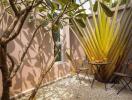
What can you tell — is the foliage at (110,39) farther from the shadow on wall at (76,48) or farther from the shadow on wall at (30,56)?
the shadow on wall at (76,48)

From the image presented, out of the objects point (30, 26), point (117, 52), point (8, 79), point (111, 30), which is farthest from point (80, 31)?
point (8, 79)

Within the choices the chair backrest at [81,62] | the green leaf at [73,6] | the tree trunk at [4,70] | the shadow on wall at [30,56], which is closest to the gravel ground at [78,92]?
the shadow on wall at [30,56]

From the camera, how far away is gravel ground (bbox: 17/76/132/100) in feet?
12.6

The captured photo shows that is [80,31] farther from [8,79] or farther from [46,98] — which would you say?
[8,79]

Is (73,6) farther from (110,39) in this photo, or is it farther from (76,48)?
(76,48)

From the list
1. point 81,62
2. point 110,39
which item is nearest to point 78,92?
point 110,39

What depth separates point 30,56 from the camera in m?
4.30

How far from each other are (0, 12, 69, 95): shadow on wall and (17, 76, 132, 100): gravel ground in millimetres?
332

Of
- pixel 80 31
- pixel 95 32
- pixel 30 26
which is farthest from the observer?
pixel 80 31

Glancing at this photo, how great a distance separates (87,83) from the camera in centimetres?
501

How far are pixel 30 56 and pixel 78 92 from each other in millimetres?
1589

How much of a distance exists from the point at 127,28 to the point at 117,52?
2.41ft

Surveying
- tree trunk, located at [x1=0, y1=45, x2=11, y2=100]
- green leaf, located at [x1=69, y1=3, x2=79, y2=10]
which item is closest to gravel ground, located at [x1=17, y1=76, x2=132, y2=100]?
tree trunk, located at [x1=0, y1=45, x2=11, y2=100]

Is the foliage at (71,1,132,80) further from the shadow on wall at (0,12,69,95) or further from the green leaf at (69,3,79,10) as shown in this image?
the green leaf at (69,3,79,10)
